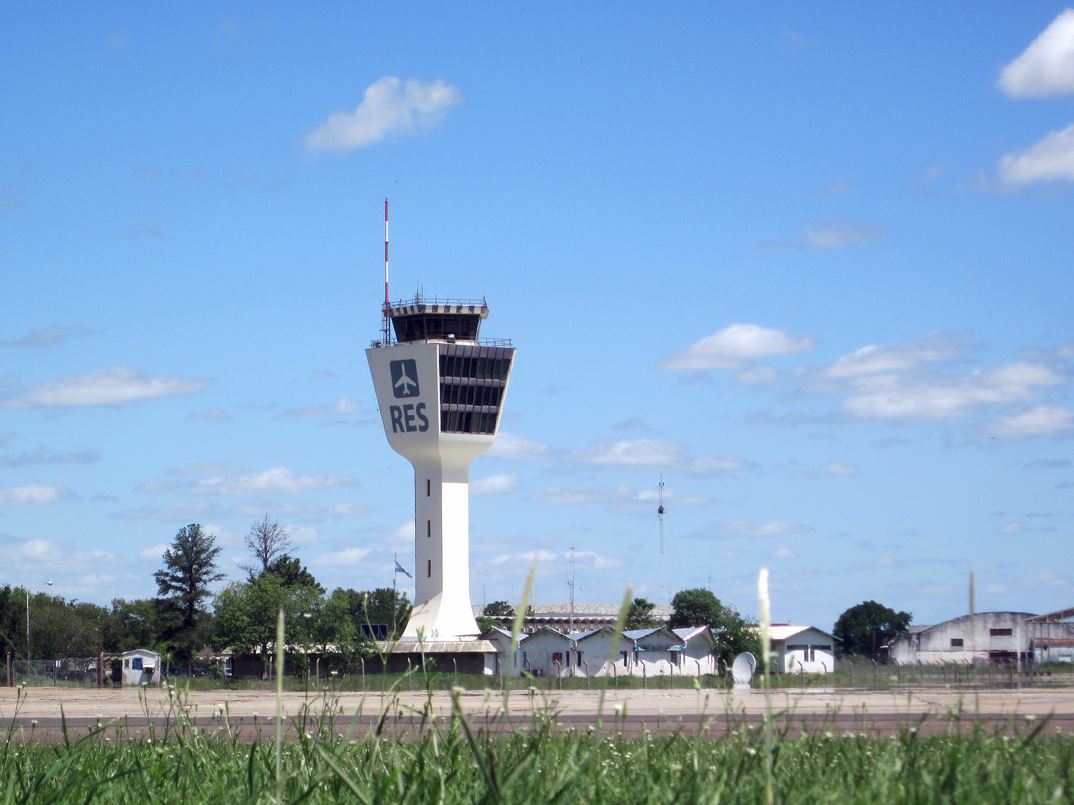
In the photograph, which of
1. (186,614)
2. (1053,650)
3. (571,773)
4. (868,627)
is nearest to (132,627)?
(186,614)

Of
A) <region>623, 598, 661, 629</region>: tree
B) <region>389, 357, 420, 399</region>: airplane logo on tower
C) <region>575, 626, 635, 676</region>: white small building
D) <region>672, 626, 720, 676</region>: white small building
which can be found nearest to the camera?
<region>575, 626, 635, 676</region>: white small building

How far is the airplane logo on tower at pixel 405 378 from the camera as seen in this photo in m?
94.2

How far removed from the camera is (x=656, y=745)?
816 cm

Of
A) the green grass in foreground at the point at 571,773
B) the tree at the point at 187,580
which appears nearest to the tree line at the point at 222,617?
the tree at the point at 187,580

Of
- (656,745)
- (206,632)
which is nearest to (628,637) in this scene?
(206,632)

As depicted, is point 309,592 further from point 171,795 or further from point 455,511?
point 171,795

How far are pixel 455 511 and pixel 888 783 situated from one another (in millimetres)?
91020

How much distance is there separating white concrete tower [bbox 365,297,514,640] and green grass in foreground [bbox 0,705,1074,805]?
279 ft

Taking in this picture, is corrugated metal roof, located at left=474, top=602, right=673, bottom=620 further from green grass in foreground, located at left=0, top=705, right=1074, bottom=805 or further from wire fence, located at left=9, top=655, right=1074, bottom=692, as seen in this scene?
green grass in foreground, located at left=0, top=705, right=1074, bottom=805

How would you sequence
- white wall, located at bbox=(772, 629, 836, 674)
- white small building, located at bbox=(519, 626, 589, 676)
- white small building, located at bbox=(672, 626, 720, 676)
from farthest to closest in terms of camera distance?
white small building, located at bbox=(672, 626, 720, 676) → white small building, located at bbox=(519, 626, 589, 676) → white wall, located at bbox=(772, 629, 836, 674)

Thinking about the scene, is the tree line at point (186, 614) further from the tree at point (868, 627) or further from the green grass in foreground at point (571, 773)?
the green grass in foreground at point (571, 773)

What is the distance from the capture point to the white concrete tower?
308 feet

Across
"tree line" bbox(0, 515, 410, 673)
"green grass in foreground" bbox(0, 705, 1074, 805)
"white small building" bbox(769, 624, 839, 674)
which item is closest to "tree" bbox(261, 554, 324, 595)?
"tree line" bbox(0, 515, 410, 673)

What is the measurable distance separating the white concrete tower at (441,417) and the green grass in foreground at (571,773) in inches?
3346
